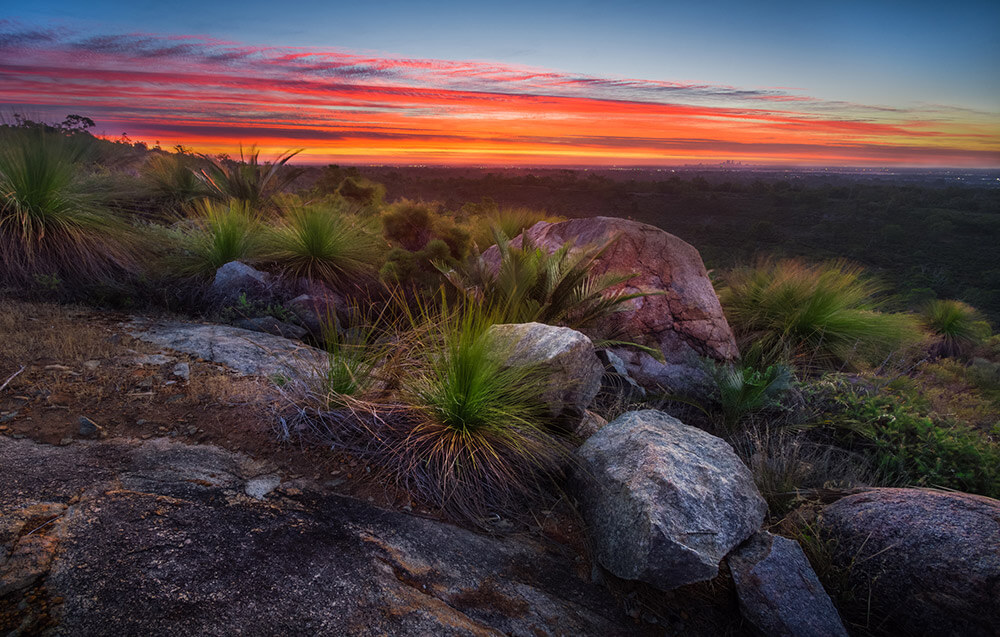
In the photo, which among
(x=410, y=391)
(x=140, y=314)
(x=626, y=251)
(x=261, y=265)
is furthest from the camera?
(x=261, y=265)

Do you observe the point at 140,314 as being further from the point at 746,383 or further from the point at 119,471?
the point at 746,383

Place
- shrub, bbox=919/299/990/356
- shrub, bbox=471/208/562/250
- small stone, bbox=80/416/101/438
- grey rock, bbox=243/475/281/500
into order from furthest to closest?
shrub, bbox=919/299/990/356 < shrub, bbox=471/208/562/250 < small stone, bbox=80/416/101/438 < grey rock, bbox=243/475/281/500

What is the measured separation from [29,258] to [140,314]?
5.14 ft

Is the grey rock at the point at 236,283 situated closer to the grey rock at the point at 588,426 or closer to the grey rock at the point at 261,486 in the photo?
the grey rock at the point at 261,486

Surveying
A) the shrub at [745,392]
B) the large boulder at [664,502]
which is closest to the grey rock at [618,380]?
the shrub at [745,392]

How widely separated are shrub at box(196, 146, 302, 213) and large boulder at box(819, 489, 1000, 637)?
9884mm

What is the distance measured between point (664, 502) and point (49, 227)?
23.4ft

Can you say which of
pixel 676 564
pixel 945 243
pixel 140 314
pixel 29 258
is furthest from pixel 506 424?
pixel 945 243

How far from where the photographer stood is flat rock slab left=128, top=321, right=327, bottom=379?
12.5 ft

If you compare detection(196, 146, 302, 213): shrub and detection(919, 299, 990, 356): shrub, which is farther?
detection(919, 299, 990, 356): shrub

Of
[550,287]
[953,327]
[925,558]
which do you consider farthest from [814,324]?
[953,327]

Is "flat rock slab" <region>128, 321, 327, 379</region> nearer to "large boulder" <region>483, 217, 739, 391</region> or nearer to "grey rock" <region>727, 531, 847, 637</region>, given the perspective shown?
"grey rock" <region>727, 531, 847, 637</region>

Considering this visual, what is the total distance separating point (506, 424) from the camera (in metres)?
2.93

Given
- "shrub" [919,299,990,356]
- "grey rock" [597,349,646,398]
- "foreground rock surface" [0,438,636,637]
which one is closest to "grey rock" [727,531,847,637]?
"foreground rock surface" [0,438,636,637]
